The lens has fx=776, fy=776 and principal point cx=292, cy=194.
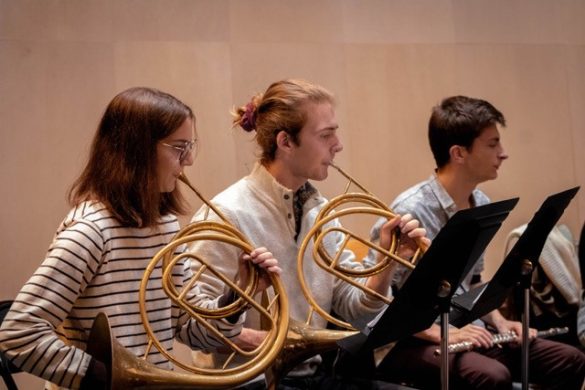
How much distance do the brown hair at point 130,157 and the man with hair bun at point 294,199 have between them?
45cm

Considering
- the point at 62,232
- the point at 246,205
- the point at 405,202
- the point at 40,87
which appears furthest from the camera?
the point at 40,87

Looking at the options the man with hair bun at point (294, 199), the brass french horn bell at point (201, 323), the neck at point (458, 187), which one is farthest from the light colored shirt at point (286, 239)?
the neck at point (458, 187)

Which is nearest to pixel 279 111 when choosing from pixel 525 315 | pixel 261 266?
pixel 261 266

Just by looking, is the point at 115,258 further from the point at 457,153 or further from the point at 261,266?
the point at 457,153

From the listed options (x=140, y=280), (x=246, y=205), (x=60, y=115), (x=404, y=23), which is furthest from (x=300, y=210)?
(x=404, y=23)

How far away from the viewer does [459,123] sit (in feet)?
10.3

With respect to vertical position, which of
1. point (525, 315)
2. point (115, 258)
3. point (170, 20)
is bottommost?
point (525, 315)

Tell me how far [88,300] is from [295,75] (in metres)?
1.99

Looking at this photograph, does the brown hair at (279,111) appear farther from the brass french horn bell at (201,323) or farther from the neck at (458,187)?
the neck at (458,187)

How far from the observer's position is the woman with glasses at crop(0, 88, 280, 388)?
1.65m

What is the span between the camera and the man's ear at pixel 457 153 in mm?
3080

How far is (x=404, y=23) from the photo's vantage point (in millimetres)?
3811

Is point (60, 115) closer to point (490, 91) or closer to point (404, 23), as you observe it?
point (404, 23)

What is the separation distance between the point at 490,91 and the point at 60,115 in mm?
2109
